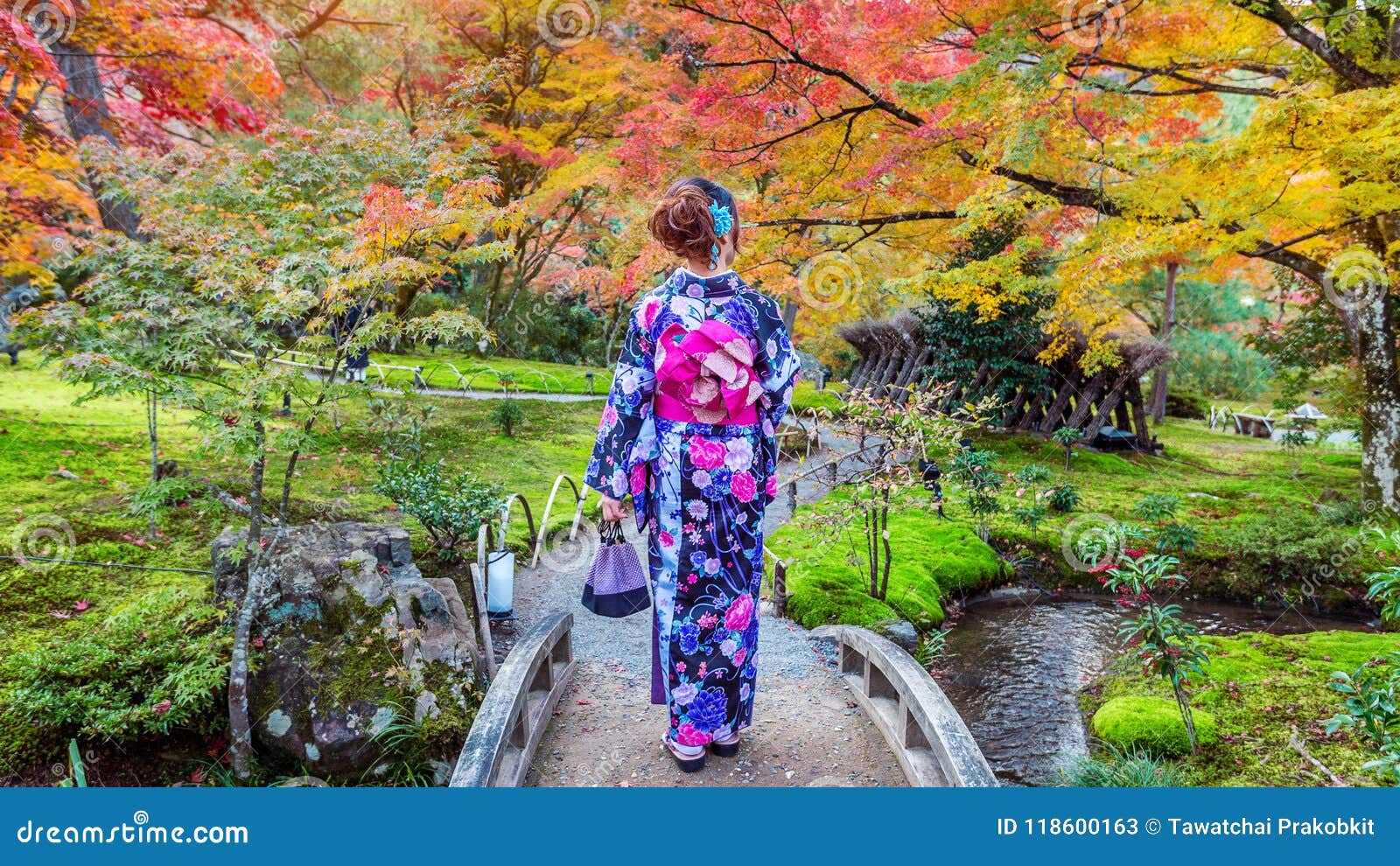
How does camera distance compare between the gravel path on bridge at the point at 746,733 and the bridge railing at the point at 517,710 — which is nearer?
the bridge railing at the point at 517,710

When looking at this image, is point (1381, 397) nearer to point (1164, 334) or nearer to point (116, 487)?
point (1164, 334)

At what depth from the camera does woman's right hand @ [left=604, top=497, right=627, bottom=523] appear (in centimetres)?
252

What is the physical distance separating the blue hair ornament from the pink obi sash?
0.23 meters

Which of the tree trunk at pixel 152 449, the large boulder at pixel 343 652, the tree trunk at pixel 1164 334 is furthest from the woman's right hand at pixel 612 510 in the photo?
the tree trunk at pixel 1164 334

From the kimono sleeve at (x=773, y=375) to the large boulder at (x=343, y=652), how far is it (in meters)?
1.78

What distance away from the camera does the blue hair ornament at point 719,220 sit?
2.38m

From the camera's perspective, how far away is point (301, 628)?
3.39 metres

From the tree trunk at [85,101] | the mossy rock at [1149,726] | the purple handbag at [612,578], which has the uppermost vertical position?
the tree trunk at [85,101]

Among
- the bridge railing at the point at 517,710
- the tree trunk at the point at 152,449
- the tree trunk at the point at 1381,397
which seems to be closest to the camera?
the bridge railing at the point at 517,710

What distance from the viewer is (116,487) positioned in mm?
5215

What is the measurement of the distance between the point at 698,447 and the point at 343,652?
6.45ft

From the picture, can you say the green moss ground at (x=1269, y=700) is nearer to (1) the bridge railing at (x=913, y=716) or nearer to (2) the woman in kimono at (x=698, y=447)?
(1) the bridge railing at (x=913, y=716)

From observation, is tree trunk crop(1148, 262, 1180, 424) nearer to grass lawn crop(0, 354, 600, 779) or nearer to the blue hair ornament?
grass lawn crop(0, 354, 600, 779)

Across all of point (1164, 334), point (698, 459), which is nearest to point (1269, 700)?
point (698, 459)
